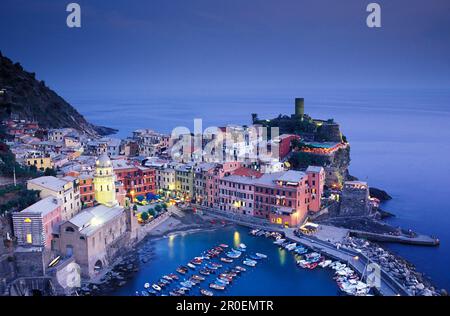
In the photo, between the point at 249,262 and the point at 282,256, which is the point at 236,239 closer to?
the point at 282,256

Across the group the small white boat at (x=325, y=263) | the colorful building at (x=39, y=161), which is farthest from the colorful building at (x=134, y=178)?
the small white boat at (x=325, y=263)

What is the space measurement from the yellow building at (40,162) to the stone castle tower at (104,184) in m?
4.13

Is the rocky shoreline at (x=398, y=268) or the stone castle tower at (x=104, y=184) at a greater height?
the stone castle tower at (x=104, y=184)

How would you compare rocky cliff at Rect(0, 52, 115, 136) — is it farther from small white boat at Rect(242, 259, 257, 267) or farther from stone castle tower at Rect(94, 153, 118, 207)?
small white boat at Rect(242, 259, 257, 267)

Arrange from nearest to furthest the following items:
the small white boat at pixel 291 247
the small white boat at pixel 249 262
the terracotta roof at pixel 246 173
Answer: the small white boat at pixel 249 262, the small white boat at pixel 291 247, the terracotta roof at pixel 246 173

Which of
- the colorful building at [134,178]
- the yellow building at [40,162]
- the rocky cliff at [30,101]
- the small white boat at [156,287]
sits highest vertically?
the rocky cliff at [30,101]

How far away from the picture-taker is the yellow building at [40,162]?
19.5 m

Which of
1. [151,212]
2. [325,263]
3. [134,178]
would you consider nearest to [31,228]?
[151,212]

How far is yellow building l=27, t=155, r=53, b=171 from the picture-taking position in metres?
19.5

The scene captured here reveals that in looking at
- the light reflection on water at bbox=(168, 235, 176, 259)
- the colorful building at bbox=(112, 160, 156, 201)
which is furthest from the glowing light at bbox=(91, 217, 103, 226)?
the colorful building at bbox=(112, 160, 156, 201)

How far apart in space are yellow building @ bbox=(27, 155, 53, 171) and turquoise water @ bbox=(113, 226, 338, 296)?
6.79 m

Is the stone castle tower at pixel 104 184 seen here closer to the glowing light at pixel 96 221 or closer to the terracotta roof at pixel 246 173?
the glowing light at pixel 96 221
